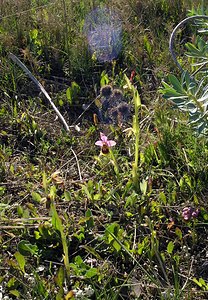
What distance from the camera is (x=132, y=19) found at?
→ 3.39 m

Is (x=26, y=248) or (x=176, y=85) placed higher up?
(x=176, y=85)

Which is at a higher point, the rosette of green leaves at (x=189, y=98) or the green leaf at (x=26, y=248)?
the rosette of green leaves at (x=189, y=98)

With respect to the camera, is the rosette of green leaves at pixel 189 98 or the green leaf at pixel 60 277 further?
the rosette of green leaves at pixel 189 98

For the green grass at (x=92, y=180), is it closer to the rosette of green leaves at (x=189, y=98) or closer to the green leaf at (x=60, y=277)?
the green leaf at (x=60, y=277)

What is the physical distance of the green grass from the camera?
187cm

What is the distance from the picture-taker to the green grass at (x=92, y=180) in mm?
1866

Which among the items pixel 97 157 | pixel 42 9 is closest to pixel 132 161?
pixel 97 157

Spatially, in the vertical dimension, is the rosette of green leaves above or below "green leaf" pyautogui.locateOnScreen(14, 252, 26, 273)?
above

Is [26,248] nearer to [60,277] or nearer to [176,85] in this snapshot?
[60,277]

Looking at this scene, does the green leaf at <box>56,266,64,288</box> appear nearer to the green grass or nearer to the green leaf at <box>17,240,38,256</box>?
the green grass

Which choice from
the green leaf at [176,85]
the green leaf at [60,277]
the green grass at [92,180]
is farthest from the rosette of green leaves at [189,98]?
the green leaf at [60,277]

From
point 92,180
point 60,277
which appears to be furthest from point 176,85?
point 60,277

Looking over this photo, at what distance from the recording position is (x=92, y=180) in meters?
2.31

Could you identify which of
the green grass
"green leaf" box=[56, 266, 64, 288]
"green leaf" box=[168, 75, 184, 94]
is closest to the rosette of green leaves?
"green leaf" box=[168, 75, 184, 94]
